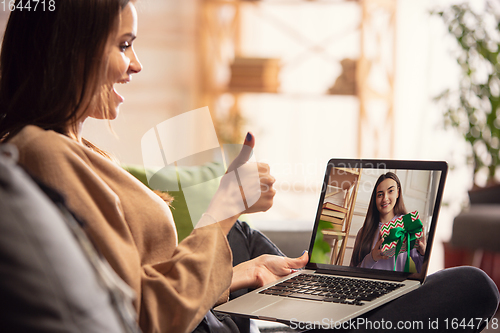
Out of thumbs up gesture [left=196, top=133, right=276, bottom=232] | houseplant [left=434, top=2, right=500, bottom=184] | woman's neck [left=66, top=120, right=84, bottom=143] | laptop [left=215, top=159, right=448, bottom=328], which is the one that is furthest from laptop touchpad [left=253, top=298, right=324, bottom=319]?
houseplant [left=434, top=2, right=500, bottom=184]

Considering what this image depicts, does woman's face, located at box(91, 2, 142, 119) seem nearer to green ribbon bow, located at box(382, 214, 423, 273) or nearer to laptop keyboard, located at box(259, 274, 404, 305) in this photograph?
laptop keyboard, located at box(259, 274, 404, 305)

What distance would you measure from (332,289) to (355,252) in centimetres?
11

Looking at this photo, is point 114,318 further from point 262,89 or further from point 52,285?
point 262,89

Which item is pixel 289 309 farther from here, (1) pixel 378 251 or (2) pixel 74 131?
(2) pixel 74 131

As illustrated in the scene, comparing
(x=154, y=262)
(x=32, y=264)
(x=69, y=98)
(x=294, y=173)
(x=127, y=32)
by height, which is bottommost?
(x=294, y=173)

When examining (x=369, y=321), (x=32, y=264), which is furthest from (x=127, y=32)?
(x=369, y=321)

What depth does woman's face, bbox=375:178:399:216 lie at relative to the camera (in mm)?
840

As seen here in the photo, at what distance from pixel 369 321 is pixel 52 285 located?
0.49m

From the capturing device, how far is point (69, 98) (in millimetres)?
644

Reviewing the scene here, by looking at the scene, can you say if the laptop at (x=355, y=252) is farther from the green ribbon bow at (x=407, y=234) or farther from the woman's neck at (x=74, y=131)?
the woman's neck at (x=74, y=131)

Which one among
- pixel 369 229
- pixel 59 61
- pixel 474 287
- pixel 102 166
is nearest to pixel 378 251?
pixel 369 229

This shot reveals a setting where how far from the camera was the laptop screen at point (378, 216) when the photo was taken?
80 centimetres

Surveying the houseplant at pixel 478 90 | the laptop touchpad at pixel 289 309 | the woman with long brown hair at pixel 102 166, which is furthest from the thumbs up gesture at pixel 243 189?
the houseplant at pixel 478 90

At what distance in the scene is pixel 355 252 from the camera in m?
0.85
